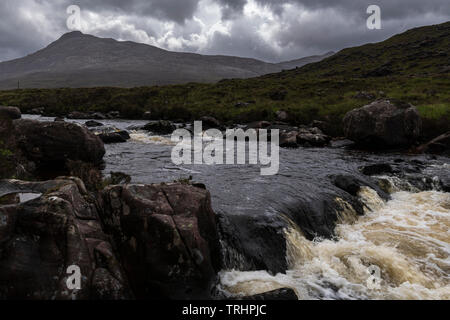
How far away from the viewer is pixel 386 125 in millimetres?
24484

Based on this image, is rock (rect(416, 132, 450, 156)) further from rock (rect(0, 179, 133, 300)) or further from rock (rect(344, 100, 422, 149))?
rock (rect(0, 179, 133, 300))

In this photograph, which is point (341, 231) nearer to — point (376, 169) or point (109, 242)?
point (109, 242)

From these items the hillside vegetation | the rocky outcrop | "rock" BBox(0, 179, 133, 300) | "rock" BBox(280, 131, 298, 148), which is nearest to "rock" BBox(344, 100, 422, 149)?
"rock" BBox(280, 131, 298, 148)

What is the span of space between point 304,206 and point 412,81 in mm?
55114

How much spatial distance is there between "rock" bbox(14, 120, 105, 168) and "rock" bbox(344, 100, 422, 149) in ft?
68.8

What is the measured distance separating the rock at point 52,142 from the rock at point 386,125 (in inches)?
825

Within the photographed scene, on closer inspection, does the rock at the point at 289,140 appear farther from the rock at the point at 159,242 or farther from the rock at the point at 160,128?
the rock at the point at 159,242

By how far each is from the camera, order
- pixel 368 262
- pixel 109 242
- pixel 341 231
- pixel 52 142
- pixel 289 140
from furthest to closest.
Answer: pixel 289 140
pixel 52 142
pixel 341 231
pixel 368 262
pixel 109 242

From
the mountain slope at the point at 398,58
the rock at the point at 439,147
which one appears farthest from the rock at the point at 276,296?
the mountain slope at the point at 398,58

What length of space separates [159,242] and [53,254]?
2.12 m

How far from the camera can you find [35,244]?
19.4ft

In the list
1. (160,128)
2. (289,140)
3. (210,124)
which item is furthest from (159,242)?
(210,124)

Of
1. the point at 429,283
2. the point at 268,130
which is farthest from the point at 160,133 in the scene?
the point at 429,283

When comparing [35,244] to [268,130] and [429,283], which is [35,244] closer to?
[429,283]
